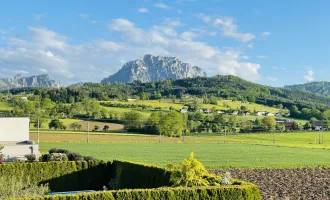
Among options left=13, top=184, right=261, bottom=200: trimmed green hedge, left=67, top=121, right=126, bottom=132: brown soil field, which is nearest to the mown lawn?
→ left=13, top=184, right=261, bottom=200: trimmed green hedge

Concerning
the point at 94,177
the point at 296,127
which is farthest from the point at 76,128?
the point at 94,177

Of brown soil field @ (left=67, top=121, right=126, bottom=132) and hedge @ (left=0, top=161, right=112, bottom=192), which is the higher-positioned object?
brown soil field @ (left=67, top=121, right=126, bottom=132)

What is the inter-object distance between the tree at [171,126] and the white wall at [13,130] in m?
41.9

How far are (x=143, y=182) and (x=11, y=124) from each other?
25.3 metres

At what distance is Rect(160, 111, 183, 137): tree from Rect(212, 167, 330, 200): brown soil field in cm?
5420

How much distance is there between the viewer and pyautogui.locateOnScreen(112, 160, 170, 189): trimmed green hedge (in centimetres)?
1460

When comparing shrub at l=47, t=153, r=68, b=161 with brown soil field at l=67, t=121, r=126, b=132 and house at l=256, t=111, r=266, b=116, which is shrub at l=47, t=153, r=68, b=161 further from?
house at l=256, t=111, r=266, b=116

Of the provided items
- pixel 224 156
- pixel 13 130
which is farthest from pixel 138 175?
pixel 13 130

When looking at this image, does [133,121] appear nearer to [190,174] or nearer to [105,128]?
[105,128]

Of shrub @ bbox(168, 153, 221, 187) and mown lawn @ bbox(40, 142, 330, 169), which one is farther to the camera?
mown lawn @ bbox(40, 142, 330, 169)

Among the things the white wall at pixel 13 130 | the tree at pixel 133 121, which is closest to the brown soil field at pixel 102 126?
the tree at pixel 133 121

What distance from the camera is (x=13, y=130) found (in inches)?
1486

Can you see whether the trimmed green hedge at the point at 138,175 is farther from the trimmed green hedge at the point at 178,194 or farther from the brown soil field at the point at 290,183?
the brown soil field at the point at 290,183

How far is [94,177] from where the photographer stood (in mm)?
19719
